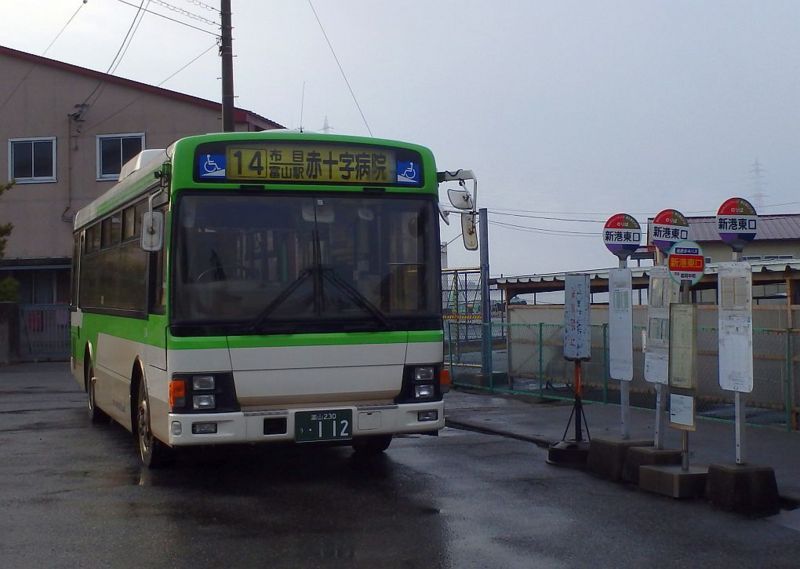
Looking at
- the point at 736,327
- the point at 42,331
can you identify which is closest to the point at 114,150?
the point at 42,331

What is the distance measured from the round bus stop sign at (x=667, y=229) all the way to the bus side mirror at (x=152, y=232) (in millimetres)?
5009

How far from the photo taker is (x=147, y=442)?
10.8 meters

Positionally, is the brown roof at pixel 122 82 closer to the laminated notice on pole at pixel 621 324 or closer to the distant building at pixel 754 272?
the distant building at pixel 754 272

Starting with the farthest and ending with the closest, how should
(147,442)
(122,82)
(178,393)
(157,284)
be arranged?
(122,82), (147,442), (157,284), (178,393)

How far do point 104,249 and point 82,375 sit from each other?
10.3ft

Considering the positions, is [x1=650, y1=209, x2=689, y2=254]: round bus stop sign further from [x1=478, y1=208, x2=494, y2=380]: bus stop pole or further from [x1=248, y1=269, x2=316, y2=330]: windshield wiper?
[x1=478, y1=208, x2=494, y2=380]: bus stop pole

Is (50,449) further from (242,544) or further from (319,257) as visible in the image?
(242,544)

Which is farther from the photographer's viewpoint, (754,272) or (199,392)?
(754,272)

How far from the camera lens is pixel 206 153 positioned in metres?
9.48

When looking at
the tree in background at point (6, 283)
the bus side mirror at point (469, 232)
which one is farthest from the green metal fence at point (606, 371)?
the tree in background at point (6, 283)

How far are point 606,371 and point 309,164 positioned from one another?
8.51 m

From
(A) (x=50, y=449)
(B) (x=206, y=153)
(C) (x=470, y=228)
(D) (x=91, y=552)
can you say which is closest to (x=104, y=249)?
(A) (x=50, y=449)

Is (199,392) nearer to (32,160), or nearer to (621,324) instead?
(621,324)

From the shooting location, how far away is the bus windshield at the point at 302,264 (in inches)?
365
